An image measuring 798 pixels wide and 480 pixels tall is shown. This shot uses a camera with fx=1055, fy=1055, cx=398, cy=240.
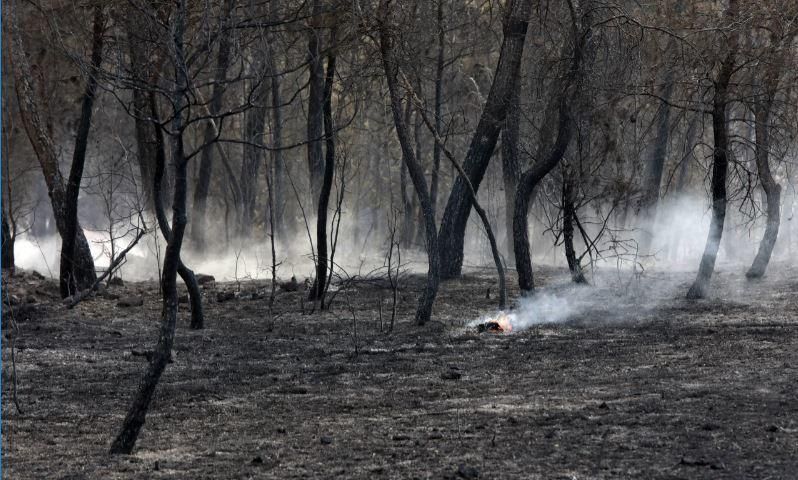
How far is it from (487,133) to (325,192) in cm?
278

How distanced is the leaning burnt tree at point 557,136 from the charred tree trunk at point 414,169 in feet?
6.06

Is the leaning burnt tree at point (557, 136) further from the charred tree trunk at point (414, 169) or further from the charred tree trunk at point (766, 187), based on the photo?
the charred tree trunk at point (766, 187)

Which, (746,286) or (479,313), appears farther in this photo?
(746,286)

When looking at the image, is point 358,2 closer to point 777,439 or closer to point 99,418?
point 99,418

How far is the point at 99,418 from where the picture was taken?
8344 mm

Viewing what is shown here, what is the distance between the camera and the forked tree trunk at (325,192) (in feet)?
45.8

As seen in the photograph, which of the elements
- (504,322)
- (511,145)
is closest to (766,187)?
(511,145)

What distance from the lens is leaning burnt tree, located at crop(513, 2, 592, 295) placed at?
42.7 feet

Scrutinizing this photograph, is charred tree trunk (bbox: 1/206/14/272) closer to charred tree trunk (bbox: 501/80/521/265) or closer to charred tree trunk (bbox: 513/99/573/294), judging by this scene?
charred tree trunk (bbox: 501/80/521/265)

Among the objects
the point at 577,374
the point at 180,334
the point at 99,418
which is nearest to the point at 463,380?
the point at 577,374

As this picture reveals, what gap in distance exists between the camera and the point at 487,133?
52.3 ft

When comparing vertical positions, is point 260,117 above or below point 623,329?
above

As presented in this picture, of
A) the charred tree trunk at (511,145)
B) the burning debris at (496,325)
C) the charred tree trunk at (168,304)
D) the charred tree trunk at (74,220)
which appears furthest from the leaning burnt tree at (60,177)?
the charred tree trunk at (168,304)

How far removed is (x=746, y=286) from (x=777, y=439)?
11.3m
